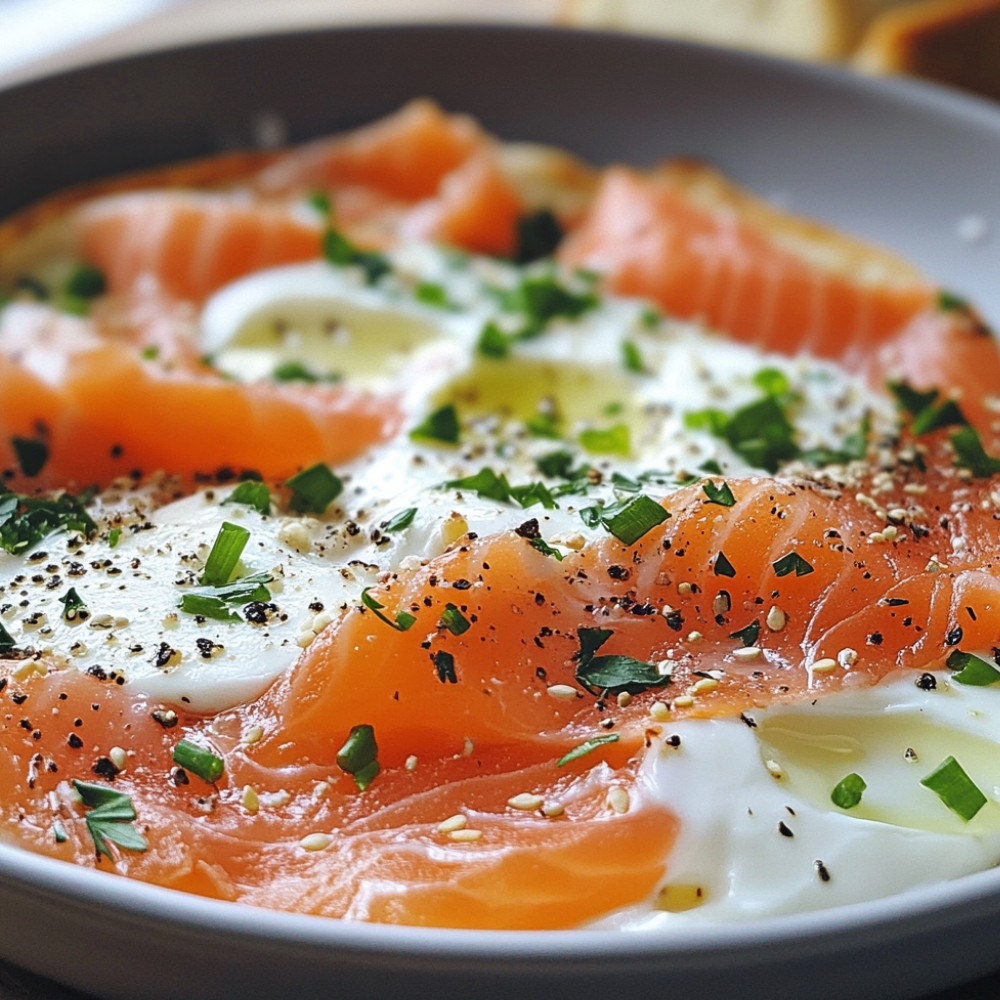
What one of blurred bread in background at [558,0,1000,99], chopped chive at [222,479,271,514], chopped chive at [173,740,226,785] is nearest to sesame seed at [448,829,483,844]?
chopped chive at [173,740,226,785]

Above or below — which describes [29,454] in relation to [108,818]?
above

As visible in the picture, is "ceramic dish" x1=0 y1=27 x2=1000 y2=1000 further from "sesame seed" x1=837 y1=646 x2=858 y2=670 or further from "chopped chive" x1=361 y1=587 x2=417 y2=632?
"chopped chive" x1=361 y1=587 x2=417 y2=632

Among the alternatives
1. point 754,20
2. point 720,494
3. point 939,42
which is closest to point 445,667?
point 720,494

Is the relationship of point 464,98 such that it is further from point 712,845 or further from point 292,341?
point 712,845

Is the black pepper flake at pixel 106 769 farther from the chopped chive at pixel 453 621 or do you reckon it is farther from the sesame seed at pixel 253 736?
the chopped chive at pixel 453 621

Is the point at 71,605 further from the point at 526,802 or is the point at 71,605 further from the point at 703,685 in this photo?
the point at 703,685

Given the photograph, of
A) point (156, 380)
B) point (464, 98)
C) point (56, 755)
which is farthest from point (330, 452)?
point (464, 98)

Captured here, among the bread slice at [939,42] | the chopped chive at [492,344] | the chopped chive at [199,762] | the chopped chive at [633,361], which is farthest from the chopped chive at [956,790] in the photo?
the bread slice at [939,42]
